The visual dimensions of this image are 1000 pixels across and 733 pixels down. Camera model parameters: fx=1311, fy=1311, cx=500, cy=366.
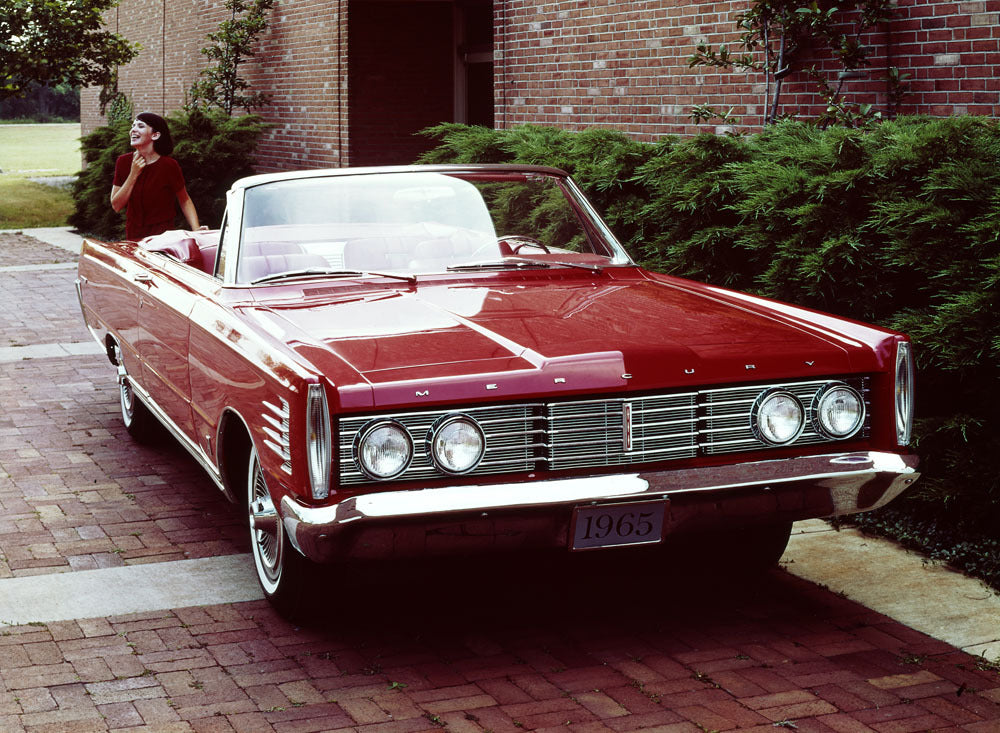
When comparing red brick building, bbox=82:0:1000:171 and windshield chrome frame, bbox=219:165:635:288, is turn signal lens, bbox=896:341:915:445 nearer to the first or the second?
windshield chrome frame, bbox=219:165:635:288

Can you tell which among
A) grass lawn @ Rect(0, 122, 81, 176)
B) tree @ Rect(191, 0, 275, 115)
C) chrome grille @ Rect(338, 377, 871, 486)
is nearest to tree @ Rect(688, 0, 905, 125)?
chrome grille @ Rect(338, 377, 871, 486)

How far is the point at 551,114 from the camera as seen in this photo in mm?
12750

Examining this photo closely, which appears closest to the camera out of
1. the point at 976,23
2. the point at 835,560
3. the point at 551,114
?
the point at 835,560

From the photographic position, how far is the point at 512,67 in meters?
13.4

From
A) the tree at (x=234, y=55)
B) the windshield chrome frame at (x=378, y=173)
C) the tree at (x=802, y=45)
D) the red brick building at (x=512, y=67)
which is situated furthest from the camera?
the tree at (x=234, y=55)

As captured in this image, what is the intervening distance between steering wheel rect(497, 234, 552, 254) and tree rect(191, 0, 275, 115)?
14234 mm

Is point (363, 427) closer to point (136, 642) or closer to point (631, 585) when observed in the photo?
point (136, 642)

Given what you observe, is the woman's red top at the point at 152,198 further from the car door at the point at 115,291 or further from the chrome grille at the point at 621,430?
the chrome grille at the point at 621,430

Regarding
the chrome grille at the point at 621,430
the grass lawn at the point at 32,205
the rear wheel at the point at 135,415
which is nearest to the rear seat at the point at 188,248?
the rear wheel at the point at 135,415

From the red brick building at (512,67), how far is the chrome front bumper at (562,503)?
4140 mm

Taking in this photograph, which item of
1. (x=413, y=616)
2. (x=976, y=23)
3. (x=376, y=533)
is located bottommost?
(x=413, y=616)

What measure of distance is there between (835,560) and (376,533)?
2.36 m

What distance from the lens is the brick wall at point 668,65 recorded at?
7.94 m

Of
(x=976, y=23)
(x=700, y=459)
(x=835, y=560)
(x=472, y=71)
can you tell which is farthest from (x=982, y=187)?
(x=472, y=71)
